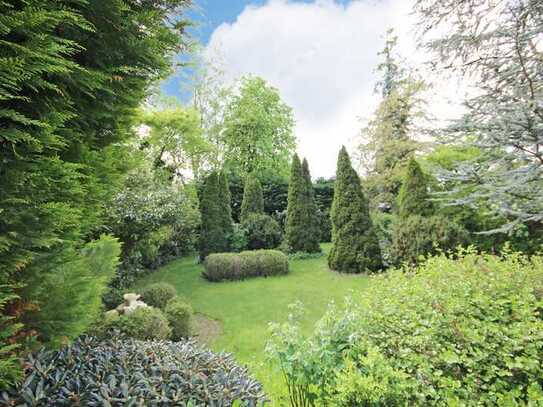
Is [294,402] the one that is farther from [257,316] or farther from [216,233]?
[216,233]

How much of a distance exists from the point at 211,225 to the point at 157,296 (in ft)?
19.2

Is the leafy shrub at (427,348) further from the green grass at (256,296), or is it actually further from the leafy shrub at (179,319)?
the leafy shrub at (179,319)

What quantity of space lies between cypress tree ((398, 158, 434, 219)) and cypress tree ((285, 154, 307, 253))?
4.57m

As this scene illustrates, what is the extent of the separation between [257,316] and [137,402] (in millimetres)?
4855

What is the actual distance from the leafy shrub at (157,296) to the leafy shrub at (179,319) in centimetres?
91

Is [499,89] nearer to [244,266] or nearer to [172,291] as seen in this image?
[172,291]

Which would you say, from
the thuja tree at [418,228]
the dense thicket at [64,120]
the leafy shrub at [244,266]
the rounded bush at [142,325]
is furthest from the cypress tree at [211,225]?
the dense thicket at [64,120]

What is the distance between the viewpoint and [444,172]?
444cm

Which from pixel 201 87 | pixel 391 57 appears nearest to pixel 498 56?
pixel 391 57

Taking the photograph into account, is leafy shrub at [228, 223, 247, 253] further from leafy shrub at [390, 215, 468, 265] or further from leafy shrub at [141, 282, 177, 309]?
leafy shrub at [141, 282, 177, 309]

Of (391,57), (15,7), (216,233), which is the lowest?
(216,233)

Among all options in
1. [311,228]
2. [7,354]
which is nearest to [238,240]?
[311,228]

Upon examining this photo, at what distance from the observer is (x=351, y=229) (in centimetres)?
948

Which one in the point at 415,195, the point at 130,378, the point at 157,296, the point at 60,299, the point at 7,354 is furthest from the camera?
the point at 415,195
